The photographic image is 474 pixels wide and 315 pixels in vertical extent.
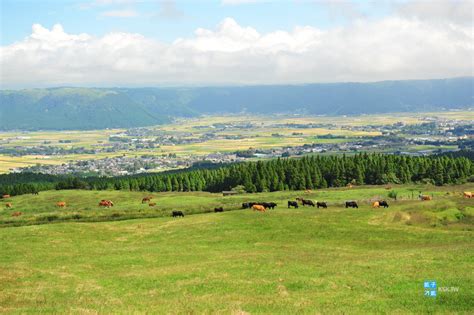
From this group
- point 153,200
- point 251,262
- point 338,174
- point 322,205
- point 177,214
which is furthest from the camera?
point 338,174

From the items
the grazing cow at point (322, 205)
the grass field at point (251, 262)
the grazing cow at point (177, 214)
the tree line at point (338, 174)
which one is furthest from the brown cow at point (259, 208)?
the tree line at point (338, 174)

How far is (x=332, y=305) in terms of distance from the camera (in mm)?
30844

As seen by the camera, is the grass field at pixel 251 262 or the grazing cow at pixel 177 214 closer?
the grass field at pixel 251 262

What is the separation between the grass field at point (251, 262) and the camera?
105ft

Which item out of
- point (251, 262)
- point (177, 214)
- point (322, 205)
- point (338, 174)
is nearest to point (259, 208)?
point (322, 205)

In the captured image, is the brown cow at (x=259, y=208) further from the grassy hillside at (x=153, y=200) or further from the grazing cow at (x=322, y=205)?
the grazing cow at (x=322, y=205)

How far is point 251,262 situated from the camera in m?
45.2

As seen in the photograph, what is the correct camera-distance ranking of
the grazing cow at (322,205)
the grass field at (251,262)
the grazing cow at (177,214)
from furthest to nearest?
the grazing cow at (322,205) < the grazing cow at (177,214) < the grass field at (251,262)

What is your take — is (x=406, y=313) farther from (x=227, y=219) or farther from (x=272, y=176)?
A: (x=272, y=176)

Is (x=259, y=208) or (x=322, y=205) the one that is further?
(x=322, y=205)

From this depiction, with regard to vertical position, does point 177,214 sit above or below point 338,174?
above

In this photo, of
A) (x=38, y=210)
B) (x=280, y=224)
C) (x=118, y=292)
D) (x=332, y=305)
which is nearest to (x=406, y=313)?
(x=332, y=305)

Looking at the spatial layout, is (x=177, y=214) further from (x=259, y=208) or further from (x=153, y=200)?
(x=153, y=200)

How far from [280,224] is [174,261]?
67.2 feet
